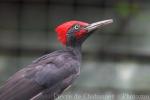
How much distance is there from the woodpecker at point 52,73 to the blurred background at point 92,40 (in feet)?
3.33

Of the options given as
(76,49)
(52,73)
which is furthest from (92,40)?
(52,73)

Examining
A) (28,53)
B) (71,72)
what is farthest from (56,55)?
(28,53)

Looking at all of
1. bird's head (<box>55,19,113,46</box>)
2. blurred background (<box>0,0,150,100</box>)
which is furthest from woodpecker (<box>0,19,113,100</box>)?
blurred background (<box>0,0,150,100</box>)

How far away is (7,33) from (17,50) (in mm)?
83

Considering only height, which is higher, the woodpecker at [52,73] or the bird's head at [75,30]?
the bird's head at [75,30]

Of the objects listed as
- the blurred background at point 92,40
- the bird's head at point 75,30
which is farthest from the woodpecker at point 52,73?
the blurred background at point 92,40

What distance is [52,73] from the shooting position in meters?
3.91

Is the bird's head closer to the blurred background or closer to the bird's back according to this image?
the bird's back

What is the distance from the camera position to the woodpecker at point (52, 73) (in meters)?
3.81

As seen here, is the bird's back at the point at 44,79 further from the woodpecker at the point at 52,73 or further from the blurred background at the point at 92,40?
→ the blurred background at the point at 92,40

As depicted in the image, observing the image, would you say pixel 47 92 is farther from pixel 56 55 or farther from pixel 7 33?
pixel 7 33

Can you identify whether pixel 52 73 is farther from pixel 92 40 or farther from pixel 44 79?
pixel 92 40

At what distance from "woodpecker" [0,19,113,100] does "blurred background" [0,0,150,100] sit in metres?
1.02

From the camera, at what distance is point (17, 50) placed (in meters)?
5.11
